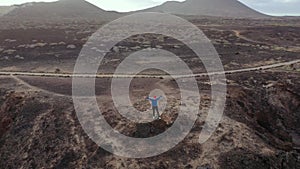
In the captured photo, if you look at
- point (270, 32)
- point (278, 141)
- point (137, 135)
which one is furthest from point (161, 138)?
point (270, 32)

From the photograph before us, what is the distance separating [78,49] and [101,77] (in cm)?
2133

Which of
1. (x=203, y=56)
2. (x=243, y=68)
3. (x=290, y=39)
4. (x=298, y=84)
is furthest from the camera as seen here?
(x=290, y=39)

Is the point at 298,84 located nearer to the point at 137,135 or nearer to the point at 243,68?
the point at 243,68

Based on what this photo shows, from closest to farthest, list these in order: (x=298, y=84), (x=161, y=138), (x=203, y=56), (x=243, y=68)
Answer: (x=161, y=138) → (x=298, y=84) → (x=243, y=68) → (x=203, y=56)

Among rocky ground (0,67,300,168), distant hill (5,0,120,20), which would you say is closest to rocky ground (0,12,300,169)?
rocky ground (0,67,300,168)

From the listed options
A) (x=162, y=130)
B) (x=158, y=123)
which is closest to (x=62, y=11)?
(x=158, y=123)

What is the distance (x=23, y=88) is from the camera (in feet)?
108

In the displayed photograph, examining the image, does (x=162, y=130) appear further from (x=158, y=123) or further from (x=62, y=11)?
(x=62, y=11)

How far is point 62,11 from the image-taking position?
6063 inches

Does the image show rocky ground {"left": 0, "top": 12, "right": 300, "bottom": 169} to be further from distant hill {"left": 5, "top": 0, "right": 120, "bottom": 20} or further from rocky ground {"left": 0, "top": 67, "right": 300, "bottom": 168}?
distant hill {"left": 5, "top": 0, "right": 120, "bottom": 20}

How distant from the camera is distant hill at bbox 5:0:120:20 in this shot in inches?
5423

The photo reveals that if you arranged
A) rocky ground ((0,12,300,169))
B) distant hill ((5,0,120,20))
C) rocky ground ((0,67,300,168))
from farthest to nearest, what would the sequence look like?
distant hill ((5,0,120,20)) → rocky ground ((0,12,300,169)) → rocky ground ((0,67,300,168))

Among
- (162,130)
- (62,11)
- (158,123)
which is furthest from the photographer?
(62,11)

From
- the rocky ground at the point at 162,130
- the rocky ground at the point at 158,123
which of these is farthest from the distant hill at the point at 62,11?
the rocky ground at the point at 162,130
